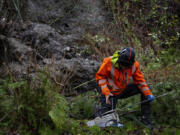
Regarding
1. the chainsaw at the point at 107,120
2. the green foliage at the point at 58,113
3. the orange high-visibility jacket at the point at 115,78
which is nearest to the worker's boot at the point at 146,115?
the orange high-visibility jacket at the point at 115,78

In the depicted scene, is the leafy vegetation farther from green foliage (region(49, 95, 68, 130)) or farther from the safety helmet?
the safety helmet

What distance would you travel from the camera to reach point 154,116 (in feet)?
16.1

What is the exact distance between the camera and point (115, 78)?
179 inches

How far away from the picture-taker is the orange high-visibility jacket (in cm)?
448

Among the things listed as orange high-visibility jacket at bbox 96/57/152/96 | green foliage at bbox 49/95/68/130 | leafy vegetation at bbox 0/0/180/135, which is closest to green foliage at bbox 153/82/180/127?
leafy vegetation at bbox 0/0/180/135

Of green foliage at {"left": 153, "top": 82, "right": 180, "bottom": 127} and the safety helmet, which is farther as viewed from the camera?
green foliage at {"left": 153, "top": 82, "right": 180, "bottom": 127}

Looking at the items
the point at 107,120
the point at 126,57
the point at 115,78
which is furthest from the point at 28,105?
the point at 126,57

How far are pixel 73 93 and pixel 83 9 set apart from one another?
172 inches

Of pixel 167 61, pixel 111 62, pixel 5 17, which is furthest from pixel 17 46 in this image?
pixel 167 61

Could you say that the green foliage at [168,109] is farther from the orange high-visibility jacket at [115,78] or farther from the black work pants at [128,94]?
the orange high-visibility jacket at [115,78]

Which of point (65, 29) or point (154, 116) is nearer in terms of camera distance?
point (154, 116)

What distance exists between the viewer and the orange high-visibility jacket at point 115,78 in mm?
4480

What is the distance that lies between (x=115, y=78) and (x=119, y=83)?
5.3 inches

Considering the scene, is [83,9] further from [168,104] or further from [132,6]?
[168,104]
